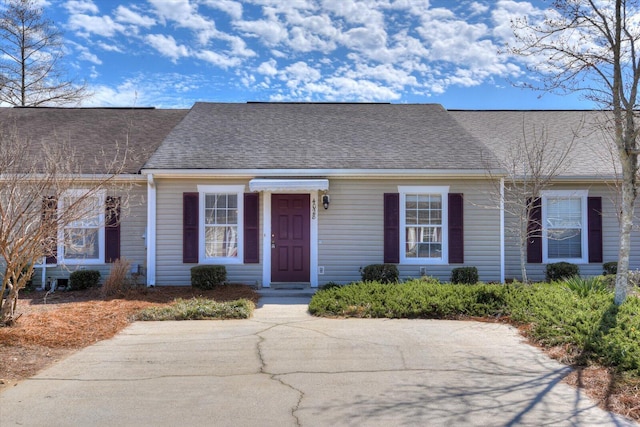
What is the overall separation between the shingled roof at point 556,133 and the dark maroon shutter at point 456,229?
6.24 ft

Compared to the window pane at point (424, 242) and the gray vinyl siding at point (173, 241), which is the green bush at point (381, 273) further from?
the gray vinyl siding at point (173, 241)

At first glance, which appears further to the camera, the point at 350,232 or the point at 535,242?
the point at 535,242

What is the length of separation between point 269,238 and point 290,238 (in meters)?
0.48

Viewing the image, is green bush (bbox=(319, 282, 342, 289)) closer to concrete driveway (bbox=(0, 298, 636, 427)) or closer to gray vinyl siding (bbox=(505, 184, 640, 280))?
concrete driveway (bbox=(0, 298, 636, 427))

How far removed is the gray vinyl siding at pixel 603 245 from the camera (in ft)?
38.8

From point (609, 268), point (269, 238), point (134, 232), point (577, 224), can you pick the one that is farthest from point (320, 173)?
point (609, 268)

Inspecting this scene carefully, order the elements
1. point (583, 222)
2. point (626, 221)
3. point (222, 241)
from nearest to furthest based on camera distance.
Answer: point (626, 221) → point (222, 241) → point (583, 222)

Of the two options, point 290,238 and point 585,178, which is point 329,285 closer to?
point 290,238

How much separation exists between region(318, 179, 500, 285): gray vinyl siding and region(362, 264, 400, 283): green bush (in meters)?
0.46

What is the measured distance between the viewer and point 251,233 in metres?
11.3

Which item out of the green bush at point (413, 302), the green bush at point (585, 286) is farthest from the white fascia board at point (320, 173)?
the green bush at point (585, 286)

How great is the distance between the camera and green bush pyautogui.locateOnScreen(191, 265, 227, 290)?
10.6 meters

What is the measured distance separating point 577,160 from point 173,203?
9862 millimetres

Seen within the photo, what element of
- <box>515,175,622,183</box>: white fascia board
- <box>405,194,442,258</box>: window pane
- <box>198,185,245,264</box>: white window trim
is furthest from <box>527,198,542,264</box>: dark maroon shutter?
<box>198,185,245,264</box>: white window trim
